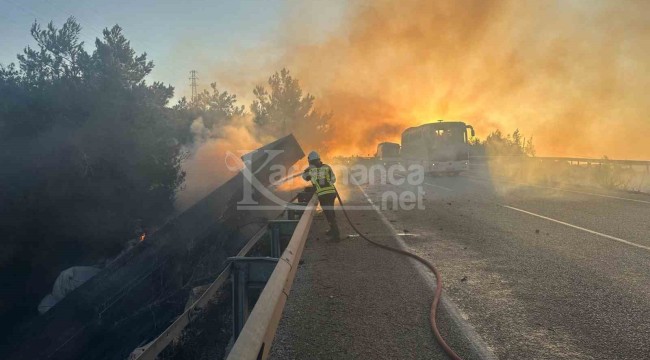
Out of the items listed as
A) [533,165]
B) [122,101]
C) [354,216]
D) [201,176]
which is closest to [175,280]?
[354,216]

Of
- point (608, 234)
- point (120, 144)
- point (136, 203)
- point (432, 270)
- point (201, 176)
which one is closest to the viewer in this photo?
point (432, 270)

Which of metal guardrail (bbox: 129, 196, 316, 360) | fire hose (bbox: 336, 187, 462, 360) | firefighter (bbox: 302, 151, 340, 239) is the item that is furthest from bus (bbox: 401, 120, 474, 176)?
metal guardrail (bbox: 129, 196, 316, 360)

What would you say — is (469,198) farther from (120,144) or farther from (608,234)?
(120,144)

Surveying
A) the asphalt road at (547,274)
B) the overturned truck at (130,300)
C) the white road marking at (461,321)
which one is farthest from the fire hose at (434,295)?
the overturned truck at (130,300)

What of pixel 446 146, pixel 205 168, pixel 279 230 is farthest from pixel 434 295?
pixel 446 146

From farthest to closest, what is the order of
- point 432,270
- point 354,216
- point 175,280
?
point 354,216 → point 175,280 → point 432,270

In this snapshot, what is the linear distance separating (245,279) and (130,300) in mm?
3018

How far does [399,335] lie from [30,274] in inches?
433

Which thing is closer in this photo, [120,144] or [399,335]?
[399,335]

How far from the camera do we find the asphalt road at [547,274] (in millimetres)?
3633

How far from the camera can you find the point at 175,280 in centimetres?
709

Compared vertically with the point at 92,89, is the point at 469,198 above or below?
below

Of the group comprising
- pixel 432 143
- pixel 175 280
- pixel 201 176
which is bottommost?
pixel 175 280

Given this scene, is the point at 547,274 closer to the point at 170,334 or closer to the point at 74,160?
the point at 170,334
